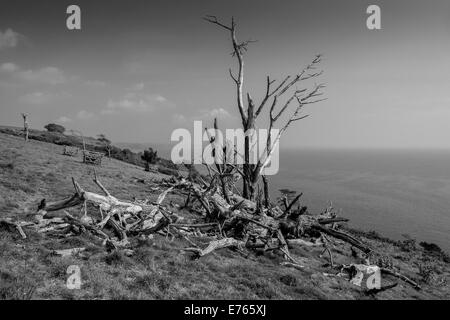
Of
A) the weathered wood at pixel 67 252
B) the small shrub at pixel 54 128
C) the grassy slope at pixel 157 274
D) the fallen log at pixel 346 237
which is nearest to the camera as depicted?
the grassy slope at pixel 157 274

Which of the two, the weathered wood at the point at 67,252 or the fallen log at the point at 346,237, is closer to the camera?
the weathered wood at the point at 67,252

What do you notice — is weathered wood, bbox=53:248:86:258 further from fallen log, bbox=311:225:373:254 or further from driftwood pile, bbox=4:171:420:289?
fallen log, bbox=311:225:373:254

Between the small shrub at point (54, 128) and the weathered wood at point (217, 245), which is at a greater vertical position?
the small shrub at point (54, 128)

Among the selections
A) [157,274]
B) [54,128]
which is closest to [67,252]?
[157,274]

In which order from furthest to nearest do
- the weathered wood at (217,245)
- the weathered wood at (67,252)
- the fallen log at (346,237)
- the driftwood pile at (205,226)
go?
the fallen log at (346,237) → the driftwood pile at (205,226) → the weathered wood at (217,245) → the weathered wood at (67,252)

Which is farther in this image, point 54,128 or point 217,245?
point 54,128

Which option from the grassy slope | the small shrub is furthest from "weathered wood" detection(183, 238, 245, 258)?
the small shrub

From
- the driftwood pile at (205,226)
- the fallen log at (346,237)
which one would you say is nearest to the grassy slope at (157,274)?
the driftwood pile at (205,226)

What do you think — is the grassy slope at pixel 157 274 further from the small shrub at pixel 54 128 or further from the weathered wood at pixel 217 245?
the small shrub at pixel 54 128

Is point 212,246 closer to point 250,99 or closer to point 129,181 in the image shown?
point 250,99

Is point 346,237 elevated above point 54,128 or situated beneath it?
situated beneath

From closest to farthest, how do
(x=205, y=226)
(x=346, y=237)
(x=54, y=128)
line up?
(x=346, y=237)
(x=205, y=226)
(x=54, y=128)

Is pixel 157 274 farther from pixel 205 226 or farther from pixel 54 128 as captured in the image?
pixel 54 128

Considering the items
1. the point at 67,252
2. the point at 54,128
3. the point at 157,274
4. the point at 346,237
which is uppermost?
the point at 54,128
